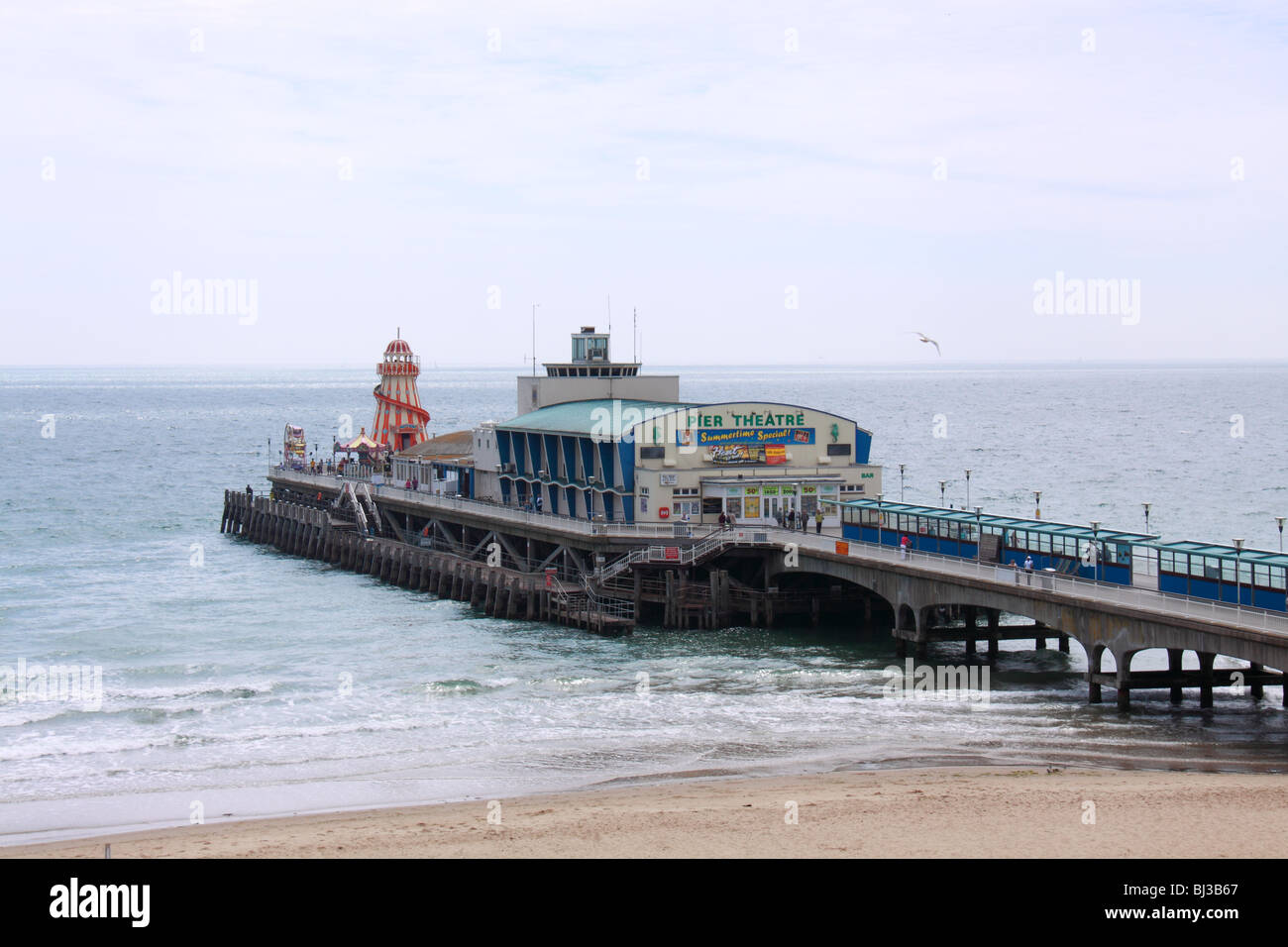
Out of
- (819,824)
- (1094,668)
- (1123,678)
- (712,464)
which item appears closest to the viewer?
(819,824)

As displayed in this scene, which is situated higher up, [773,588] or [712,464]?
[712,464]

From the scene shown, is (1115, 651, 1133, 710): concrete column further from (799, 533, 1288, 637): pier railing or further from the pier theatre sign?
the pier theatre sign

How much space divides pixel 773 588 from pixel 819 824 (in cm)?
2671

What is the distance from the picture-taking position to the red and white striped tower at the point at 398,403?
336 feet

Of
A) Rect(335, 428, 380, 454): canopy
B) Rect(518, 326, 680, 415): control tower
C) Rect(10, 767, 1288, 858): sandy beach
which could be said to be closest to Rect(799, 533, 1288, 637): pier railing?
Rect(10, 767, 1288, 858): sandy beach

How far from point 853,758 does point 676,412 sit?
26814 millimetres

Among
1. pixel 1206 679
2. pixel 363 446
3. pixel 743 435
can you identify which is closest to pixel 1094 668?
pixel 1206 679

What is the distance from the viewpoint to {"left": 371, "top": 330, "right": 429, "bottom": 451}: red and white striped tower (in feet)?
336

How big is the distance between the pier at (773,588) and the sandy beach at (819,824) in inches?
261

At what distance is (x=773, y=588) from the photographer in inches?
2210

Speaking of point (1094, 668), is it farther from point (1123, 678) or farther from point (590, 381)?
point (590, 381)

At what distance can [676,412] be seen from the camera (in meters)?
61.6
